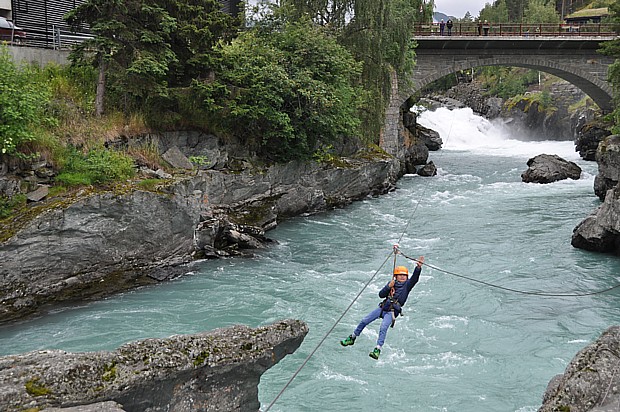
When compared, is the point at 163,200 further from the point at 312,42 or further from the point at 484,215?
the point at 484,215

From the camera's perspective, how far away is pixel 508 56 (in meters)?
36.8

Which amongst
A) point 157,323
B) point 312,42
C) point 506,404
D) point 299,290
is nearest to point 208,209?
point 299,290

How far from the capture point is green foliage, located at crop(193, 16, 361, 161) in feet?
60.5

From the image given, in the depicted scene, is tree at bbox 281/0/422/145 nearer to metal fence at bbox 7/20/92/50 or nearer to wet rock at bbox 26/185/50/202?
metal fence at bbox 7/20/92/50

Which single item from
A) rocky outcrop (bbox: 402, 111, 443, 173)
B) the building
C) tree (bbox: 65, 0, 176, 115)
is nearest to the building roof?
rocky outcrop (bbox: 402, 111, 443, 173)

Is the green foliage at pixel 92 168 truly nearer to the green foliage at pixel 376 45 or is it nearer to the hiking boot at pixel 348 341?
the hiking boot at pixel 348 341

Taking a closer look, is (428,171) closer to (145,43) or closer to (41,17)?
(145,43)

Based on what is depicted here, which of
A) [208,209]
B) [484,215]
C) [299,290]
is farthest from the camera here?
[484,215]

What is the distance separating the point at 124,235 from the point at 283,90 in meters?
8.19

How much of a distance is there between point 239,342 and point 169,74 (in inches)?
540

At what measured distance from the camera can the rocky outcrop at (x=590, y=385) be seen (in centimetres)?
565

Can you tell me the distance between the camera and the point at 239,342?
5.92 metres

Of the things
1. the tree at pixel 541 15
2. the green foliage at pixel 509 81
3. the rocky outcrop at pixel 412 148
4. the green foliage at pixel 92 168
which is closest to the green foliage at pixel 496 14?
the tree at pixel 541 15

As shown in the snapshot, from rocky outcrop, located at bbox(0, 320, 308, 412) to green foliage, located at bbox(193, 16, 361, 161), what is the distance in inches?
482
